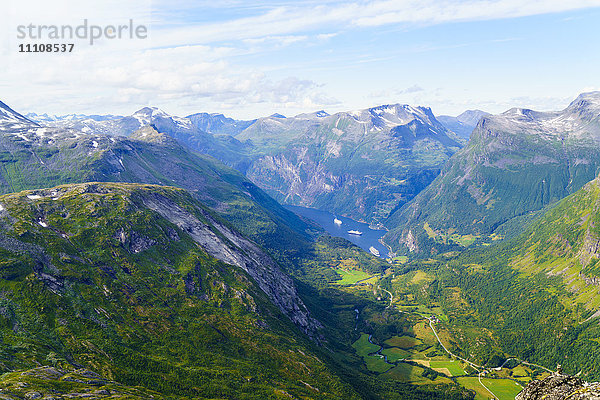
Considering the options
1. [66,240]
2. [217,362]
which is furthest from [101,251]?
[217,362]

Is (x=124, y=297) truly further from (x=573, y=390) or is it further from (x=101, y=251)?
(x=573, y=390)

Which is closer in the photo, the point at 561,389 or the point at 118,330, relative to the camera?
the point at 561,389

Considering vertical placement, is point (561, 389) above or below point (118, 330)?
above

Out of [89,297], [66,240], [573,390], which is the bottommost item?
[89,297]

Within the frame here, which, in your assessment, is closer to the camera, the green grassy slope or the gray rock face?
the gray rock face

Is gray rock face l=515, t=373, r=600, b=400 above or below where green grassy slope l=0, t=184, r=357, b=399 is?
above

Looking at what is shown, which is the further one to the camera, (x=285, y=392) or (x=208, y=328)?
(x=208, y=328)

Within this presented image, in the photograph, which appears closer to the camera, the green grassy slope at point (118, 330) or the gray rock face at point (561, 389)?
the gray rock face at point (561, 389)

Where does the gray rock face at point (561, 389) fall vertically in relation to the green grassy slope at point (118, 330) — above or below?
above
